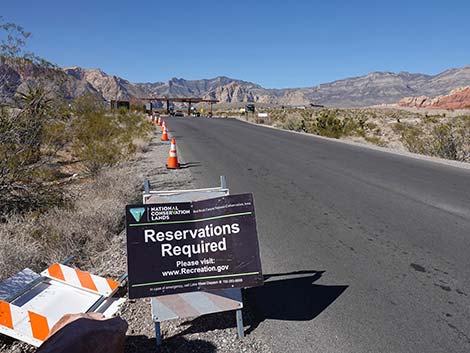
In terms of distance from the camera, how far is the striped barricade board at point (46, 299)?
11.2 ft

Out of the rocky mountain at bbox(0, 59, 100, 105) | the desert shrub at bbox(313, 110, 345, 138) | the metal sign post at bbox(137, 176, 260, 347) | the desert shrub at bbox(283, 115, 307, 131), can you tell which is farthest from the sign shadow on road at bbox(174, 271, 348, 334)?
the desert shrub at bbox(283, 115, 307, 131)

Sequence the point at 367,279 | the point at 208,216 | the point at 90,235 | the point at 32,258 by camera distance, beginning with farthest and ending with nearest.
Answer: the point at 90,235, the point at 32,258, the point at 367,279, the point at 208,216

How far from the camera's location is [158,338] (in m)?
3.46

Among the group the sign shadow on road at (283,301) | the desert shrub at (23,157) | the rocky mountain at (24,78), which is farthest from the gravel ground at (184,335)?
the rocky mountain at (24,78)

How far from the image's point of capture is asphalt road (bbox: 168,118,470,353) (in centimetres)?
362

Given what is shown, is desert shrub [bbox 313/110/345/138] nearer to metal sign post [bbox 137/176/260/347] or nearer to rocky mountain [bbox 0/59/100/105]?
rocky mountain [bbox 0/59/100/105]

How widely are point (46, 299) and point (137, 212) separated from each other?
1.38 m

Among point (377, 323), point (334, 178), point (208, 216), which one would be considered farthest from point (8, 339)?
point (334, 178)

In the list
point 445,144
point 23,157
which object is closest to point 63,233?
point 23,157

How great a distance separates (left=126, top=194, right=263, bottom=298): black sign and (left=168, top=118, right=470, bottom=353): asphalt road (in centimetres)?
67

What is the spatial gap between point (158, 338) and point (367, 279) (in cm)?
256

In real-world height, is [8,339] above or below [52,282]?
below

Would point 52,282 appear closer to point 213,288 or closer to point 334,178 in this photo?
point 213,288

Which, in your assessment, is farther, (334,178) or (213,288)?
(334,178)
